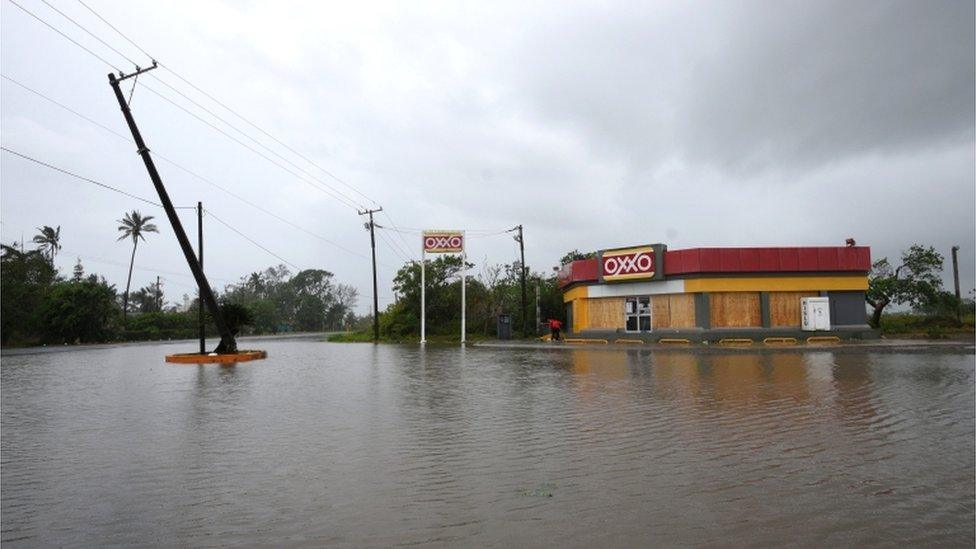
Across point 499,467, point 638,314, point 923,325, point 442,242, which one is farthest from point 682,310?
point 499,467

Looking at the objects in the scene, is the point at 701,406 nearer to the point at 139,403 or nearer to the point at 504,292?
the point at 139,403

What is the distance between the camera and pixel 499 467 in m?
5.76

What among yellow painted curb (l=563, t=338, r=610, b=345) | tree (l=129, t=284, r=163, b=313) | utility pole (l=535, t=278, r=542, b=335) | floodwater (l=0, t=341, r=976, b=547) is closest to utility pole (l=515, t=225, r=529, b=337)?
utility pole (l=535, t=278, r=542, b=335)

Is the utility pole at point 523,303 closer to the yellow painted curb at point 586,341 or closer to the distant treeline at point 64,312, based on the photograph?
the yellow painted curb at point 586,341

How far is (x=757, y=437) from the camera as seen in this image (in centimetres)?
689

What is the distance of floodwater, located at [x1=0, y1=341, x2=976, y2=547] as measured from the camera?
4.08 metres

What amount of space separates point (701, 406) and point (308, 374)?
10.6 m

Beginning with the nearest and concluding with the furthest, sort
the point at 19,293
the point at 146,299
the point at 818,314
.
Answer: the point at 818,314 < the point at 19,293 < the point at 146,299

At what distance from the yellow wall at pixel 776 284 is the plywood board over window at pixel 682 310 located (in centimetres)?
61

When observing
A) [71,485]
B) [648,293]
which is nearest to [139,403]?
[71,485]

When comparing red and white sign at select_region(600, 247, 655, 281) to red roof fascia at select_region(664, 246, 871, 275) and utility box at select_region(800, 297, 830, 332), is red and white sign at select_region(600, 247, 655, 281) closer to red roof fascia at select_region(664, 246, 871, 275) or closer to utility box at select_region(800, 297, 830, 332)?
red roof fascia at select_region(664, 246, 871, 275)

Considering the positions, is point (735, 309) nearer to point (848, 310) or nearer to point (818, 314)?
point (818, 314)

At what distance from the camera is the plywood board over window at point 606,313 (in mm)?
34719

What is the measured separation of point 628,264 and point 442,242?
493 inches
